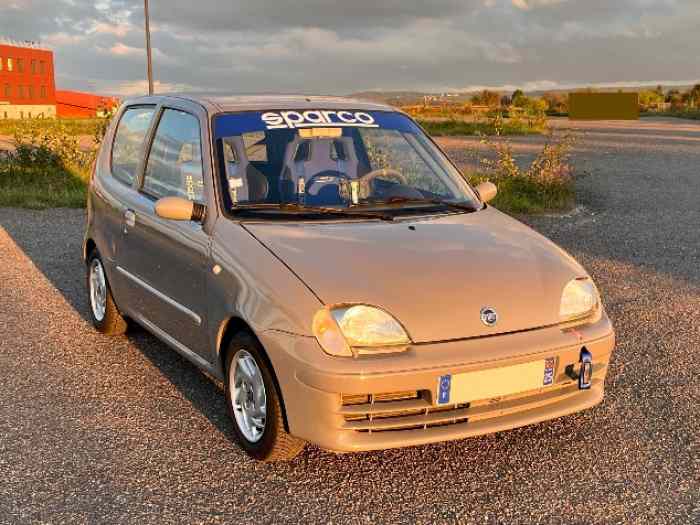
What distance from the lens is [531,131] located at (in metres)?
32.8

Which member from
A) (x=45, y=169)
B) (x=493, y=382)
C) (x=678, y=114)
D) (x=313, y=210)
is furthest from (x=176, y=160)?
(x=678, y=114)

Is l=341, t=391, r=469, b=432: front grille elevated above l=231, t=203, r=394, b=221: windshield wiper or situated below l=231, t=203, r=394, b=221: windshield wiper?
below

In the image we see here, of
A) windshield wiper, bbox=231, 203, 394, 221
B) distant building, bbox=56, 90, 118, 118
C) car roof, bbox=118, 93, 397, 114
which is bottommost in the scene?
distant building, bbox=56, 90, 118, 118

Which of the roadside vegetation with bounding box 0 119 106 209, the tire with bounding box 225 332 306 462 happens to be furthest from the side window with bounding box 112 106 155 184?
the roadside vegetation with bounding box 0 119 106 209

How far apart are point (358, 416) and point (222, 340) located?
0.91 meters

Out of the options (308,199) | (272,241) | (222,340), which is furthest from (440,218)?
(222,340)

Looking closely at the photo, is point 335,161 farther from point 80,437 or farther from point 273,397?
point 80,437

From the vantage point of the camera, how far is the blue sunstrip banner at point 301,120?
4.48 meters

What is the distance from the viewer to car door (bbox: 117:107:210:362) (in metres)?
4.13

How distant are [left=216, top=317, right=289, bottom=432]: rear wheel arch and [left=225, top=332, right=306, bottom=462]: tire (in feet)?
0.05

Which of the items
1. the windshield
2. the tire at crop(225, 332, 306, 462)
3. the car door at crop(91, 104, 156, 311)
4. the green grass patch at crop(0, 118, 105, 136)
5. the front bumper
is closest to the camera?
the front bumper

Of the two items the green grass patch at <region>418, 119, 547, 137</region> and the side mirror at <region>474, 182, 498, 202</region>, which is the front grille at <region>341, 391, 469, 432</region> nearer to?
the side mirror at <region>474, 182, 498, 202</region>

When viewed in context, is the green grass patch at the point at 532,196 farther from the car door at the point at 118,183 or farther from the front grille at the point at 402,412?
the front grille at the point at 402,412

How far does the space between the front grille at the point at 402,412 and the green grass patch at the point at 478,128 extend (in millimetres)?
28915
